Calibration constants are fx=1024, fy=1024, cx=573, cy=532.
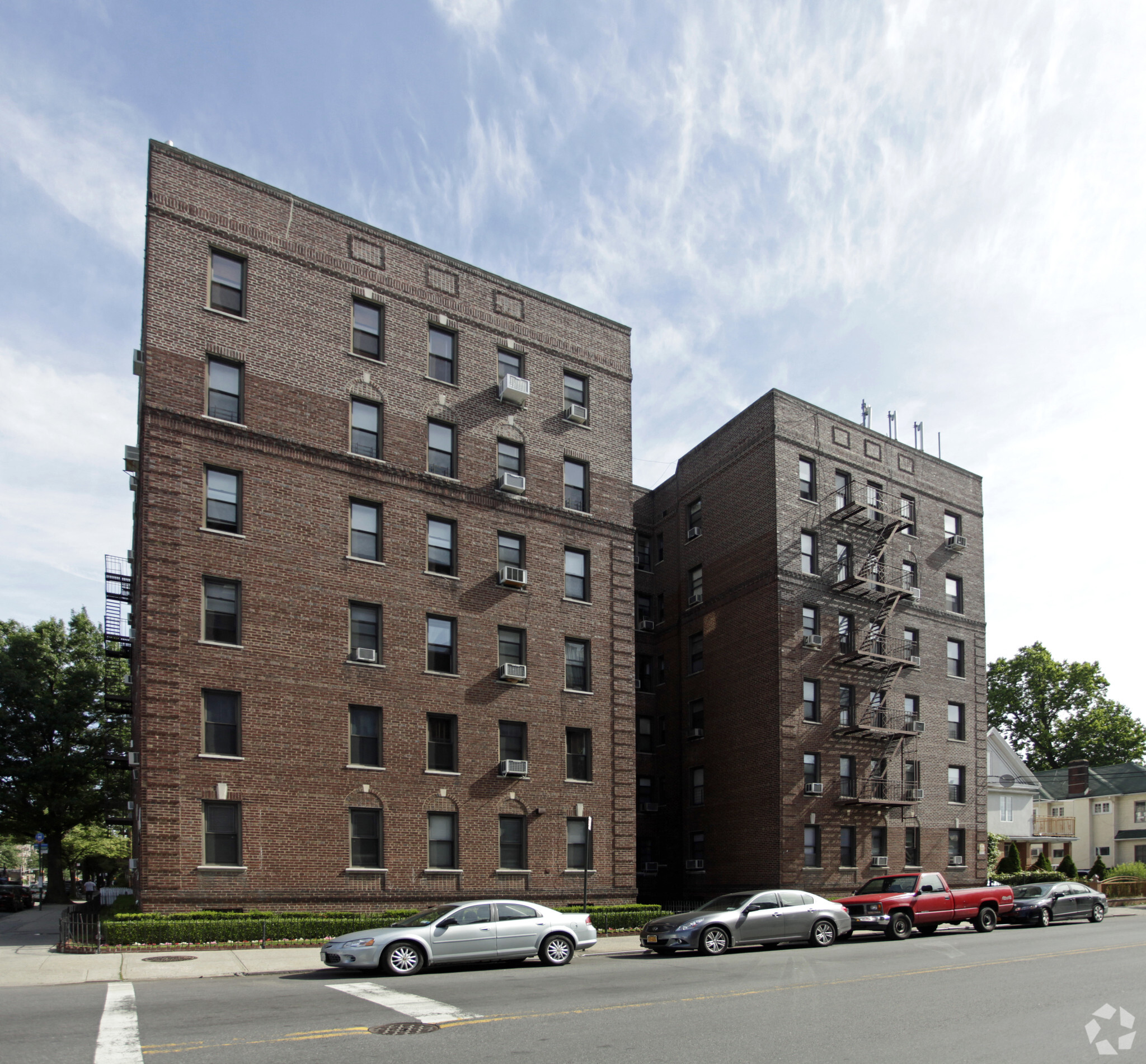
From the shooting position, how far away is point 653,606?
146ft

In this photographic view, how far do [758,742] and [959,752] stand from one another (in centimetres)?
1079

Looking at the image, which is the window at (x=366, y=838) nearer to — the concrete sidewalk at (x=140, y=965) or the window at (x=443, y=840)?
the window at (x=443, y=840)

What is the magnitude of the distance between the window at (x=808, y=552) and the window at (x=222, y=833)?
22038 mm

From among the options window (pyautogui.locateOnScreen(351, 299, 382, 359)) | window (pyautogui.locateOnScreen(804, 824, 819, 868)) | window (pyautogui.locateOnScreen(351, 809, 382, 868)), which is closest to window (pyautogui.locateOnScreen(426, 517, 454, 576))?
window (pyautogui.locateOnScreen(351, 299, 382, 359))

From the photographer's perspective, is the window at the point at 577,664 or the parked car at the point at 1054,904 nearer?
the parked car at the point at 1054,904

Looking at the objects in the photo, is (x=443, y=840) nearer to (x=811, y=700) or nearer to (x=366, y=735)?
(x=366, y=735)

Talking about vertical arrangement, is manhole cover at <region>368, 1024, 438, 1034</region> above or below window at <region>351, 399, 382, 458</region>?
below

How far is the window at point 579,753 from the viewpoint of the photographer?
31172 mm

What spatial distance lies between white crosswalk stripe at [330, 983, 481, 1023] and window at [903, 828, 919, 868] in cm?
2820

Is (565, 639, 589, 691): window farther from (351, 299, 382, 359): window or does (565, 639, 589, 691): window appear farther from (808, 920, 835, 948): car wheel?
(808, 920, 835, 948): car wheel

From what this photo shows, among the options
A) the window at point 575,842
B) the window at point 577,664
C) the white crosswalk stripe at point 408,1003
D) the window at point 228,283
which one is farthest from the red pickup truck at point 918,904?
the window at point 228,283

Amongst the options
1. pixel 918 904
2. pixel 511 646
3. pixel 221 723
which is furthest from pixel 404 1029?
pixel 511 646

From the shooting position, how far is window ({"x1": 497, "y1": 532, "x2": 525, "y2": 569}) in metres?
30.9

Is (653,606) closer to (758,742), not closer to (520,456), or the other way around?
(758,742)
